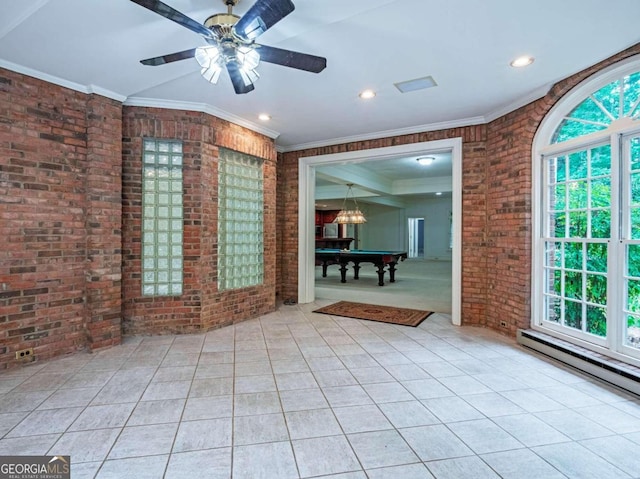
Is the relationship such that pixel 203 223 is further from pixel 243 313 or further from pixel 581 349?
pixel 581 349

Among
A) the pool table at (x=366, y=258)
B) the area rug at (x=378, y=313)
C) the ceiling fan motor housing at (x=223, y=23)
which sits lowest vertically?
the area rug at (x=378, y=313)

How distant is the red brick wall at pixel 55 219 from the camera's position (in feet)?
9.89

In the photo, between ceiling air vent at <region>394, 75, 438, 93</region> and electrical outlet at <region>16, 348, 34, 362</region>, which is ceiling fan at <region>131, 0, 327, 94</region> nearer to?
ceiling air vent at <region>394, 75, 438, 93</region>

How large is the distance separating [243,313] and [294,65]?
135 inches

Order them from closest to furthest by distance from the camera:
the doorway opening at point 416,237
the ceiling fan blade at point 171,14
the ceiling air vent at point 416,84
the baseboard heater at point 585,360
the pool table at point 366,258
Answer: the ceiling fan blade at point 171,14
the baseboard heater at point 585,360
the ceiling air vent at point 416,84
the pool table at point 366,258
the doorway opening at point 416,237

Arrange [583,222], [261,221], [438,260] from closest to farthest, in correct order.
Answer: [583,222] < [261,221] < [438,260]

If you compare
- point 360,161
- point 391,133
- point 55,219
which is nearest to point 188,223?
point 55,219

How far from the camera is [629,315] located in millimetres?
2904

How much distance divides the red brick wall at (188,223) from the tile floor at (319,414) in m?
0.52

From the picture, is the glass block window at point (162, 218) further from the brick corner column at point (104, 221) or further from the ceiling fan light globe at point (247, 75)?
the ceiling fan light globe at point (247, 75)

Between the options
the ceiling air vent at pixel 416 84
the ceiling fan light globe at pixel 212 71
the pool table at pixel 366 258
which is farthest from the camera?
the pool table at pixel 366 258

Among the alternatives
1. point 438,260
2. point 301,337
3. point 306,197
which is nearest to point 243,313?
point 301,337

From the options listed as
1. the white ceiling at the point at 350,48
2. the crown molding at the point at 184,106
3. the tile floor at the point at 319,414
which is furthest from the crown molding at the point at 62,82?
the tile floor at the point at 319,414

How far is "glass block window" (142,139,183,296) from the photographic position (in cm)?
403
